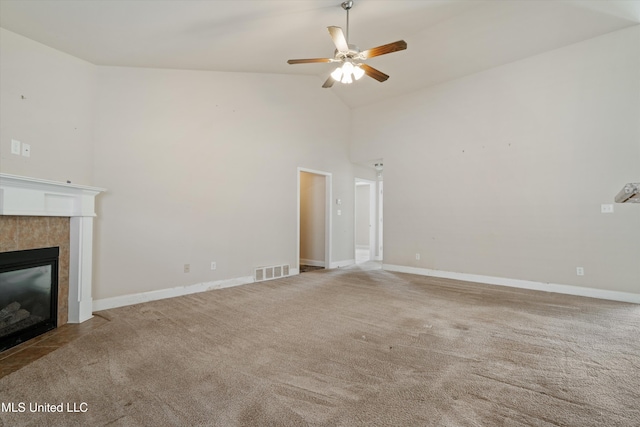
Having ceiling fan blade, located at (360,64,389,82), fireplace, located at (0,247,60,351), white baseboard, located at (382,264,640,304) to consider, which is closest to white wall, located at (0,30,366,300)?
fireplace, located at (0,247,60,351)

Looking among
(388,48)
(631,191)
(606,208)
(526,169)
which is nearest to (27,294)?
(388,48)

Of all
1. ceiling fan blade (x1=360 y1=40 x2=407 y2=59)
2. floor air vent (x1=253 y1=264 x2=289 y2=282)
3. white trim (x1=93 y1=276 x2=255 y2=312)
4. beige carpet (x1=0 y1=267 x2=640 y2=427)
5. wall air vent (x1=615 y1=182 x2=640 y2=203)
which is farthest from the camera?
floor air vent (x1=253 y1=264 x2=289 y2=282)

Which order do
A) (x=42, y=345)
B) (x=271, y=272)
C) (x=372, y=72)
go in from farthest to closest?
(x=271, y=272) → (x=372, y=72) → (x=42, y=345)

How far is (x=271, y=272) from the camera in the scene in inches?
204

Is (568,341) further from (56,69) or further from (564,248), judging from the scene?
(56,69)

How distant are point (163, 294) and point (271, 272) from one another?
1771 millimetres

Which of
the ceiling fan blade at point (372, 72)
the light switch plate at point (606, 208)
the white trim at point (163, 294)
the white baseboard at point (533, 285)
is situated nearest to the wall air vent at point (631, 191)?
the light switch plate at point (606, 208)

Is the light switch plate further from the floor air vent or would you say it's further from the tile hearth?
the tile hearth

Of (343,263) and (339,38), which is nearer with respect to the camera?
(339,38)

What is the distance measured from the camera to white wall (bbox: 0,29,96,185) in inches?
106

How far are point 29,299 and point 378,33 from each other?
506cm

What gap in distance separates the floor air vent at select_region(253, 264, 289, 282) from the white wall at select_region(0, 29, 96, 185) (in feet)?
8.73

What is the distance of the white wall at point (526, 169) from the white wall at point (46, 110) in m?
5.11

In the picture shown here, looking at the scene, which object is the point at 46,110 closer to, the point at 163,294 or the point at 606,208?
the point at 163,294
